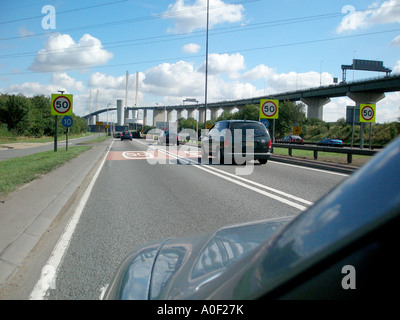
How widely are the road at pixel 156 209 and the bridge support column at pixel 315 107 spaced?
6631 centimetres

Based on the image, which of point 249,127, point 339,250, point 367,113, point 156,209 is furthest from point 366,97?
point 339,250

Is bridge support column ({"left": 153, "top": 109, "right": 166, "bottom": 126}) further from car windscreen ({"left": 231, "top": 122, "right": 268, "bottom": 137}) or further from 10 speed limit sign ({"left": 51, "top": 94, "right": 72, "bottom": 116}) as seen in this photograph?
car windscreen ({"left": 231, "top": 122, "right": 268, "bottom": 137})

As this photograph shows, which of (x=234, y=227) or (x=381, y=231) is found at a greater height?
(x=381, y=231)

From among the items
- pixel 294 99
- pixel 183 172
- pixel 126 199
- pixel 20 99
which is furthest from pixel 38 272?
pixel 294 99

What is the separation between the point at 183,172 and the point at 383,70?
6756 cm

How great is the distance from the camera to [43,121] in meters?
71.6

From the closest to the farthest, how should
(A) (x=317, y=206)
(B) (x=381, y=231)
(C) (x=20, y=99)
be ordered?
(B) (x=381, y=231) → (A) (x=317, y=206) → (C) (x=20, y=99)

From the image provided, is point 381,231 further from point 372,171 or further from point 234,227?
point 234,227

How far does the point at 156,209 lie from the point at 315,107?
2907 inches

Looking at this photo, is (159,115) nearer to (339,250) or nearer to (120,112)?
(120,112)

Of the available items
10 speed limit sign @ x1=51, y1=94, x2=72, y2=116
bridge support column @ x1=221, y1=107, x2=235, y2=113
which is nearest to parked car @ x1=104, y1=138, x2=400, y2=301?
10 speed limit sign @ x1=51, y1=94, x2=72, y2=116

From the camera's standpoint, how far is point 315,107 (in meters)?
76.1

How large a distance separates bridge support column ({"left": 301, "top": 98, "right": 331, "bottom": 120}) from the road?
66315 mm
